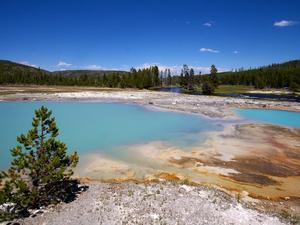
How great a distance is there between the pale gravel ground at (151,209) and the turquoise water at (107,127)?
916 centimetres

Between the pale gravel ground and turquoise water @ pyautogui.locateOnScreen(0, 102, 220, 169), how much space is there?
9.16m

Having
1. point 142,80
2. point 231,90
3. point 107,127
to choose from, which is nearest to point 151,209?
point 107,127

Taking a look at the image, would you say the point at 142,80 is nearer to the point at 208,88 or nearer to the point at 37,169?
the point at 208,88

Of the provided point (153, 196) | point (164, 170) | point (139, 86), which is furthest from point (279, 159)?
point (139, 86)

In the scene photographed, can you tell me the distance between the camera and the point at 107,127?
3491cm

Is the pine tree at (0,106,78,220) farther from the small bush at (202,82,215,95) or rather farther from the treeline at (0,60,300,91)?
the treeline at (0,60,300,91)

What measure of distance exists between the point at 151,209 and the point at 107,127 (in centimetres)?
2321

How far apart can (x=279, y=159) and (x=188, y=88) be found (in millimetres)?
89450

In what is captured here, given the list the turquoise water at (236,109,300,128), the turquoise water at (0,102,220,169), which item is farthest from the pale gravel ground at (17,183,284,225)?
the turquoise water at (236,109,300,128)

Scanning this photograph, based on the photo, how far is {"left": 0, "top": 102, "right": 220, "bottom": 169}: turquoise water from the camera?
1042 inches

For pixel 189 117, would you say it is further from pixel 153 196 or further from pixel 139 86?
pixel 139 86

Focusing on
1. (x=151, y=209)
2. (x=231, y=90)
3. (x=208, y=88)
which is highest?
(x=208, y=88)

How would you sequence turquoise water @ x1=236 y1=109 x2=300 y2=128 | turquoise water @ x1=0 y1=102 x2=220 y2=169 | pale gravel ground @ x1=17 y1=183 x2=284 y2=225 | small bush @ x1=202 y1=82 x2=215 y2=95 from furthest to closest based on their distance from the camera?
1. small bush @ x1=202 y1=82 x2=215 y2=95
2. turquoise water @ x1=236 y1=109 x2=300 y2=128
3. turquoise water @ x1=0 y1=102 x2=220 y2=169
4. pale gravel ground @ x1=17 y1=183 x2=284 y2=225

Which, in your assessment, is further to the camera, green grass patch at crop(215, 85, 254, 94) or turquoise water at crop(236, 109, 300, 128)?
green grass patch at crop(215, 85, 254, 94)
